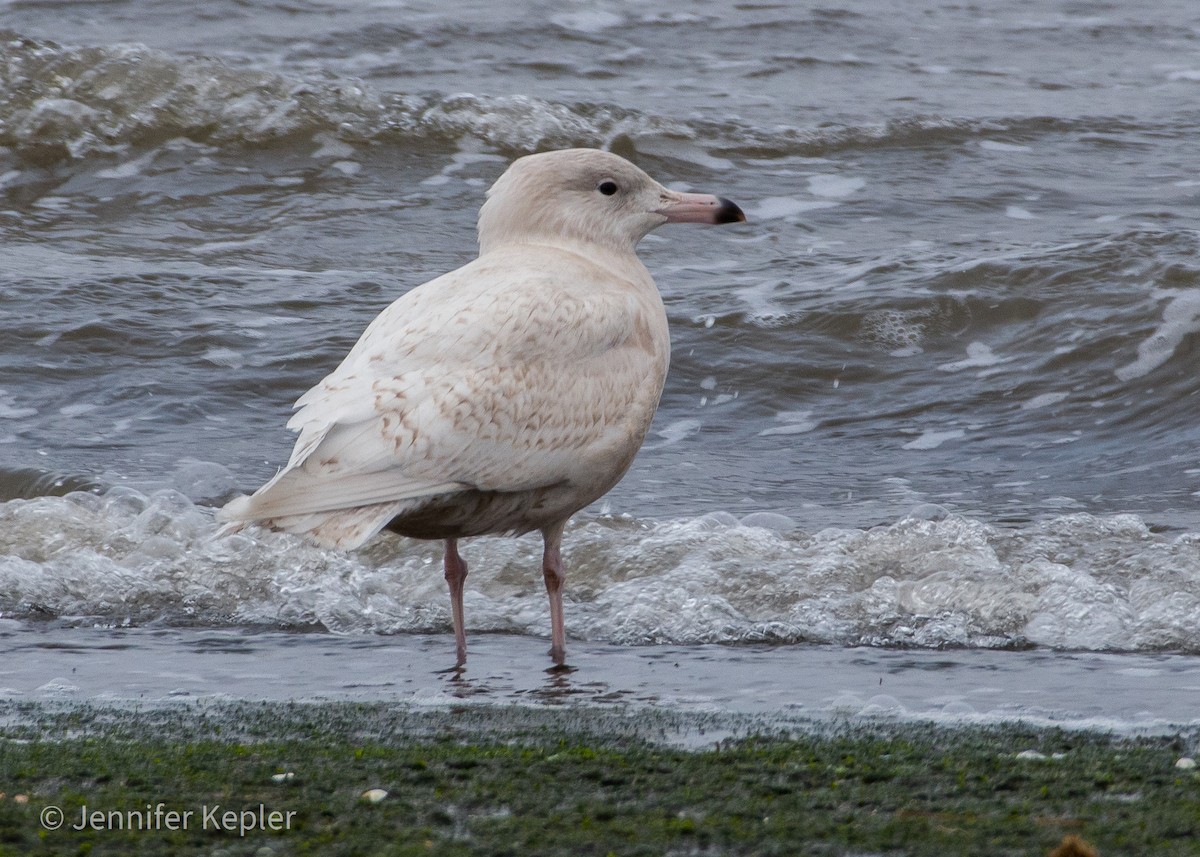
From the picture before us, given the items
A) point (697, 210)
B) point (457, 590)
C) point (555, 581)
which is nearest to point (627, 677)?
point (555, 581)

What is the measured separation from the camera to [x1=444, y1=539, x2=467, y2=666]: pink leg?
18.1 ft

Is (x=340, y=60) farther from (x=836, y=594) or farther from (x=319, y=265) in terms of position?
(x=836, y=594)

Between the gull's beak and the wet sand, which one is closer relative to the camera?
the wet sand

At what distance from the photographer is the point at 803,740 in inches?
159

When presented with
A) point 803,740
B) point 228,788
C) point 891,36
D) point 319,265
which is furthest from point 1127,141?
point 228,788

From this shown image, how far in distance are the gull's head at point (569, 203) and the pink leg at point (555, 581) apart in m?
0.99

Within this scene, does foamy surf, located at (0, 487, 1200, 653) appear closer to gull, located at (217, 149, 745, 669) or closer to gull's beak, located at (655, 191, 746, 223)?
gull, located at (217, 149, 745, 669)

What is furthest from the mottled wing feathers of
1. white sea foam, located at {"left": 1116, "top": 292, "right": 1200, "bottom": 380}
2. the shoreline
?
white sea foam, located at {"left": 1116, "top": 292, "right": 1200, "bottom": 380}

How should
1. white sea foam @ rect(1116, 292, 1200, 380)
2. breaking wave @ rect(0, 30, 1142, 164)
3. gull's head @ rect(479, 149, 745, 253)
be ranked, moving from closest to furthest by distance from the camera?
gull's head @ rect(479, 149, 745, 253) < white sea foam @ rect(1116, 292, 1200, 380) < breaking wave @ rect(0, 30, 1142, 164)

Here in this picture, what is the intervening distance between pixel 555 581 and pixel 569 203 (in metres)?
1.28

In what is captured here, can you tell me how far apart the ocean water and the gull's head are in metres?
1.29

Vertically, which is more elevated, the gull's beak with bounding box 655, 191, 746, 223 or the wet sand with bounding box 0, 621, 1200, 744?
the gull's beak with bounding box 655, 191, 746, 223

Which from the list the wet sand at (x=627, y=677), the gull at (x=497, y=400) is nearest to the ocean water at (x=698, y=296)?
the wet sand at (x=627, y=677)

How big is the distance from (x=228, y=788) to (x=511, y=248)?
270cm
